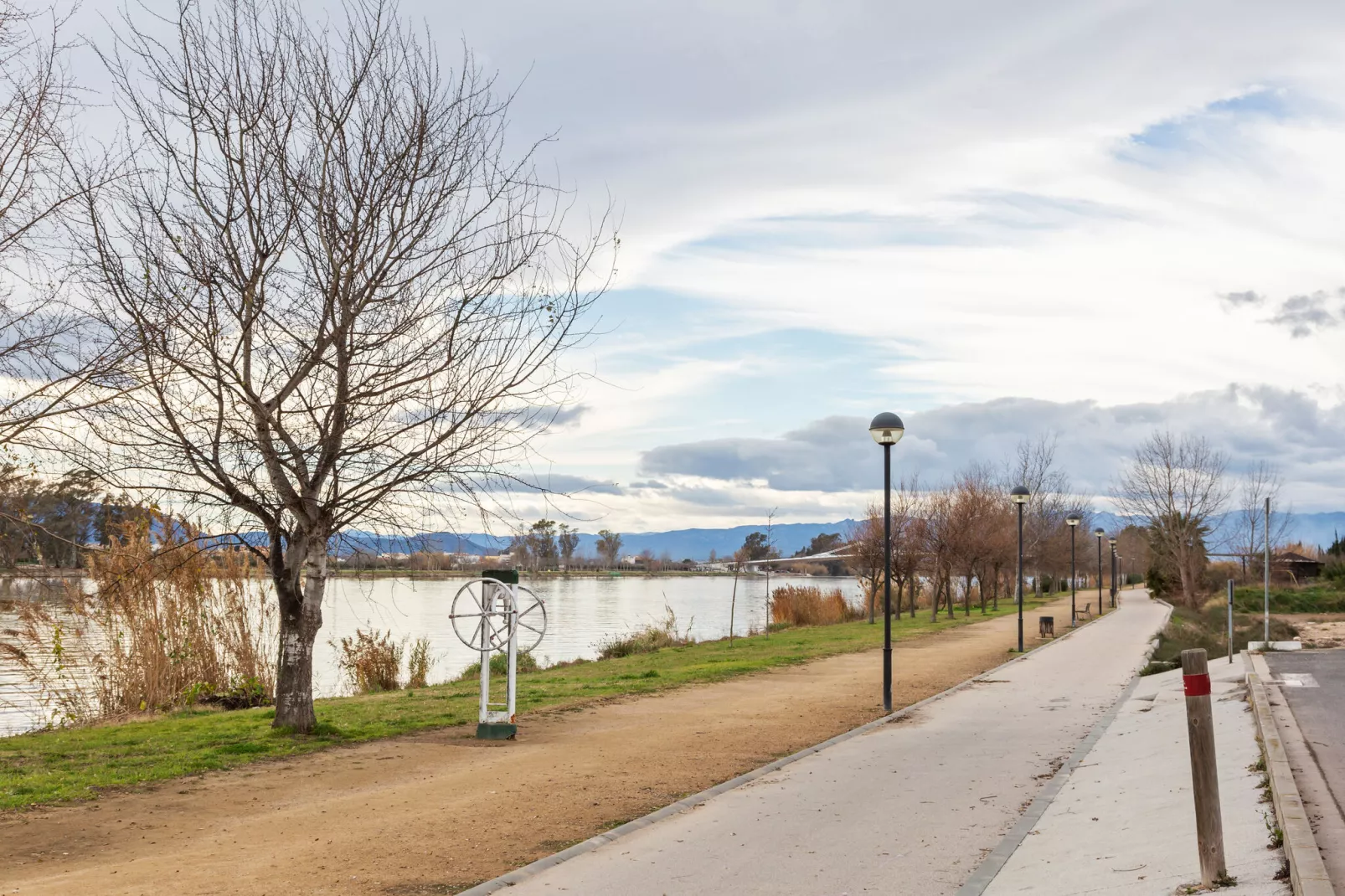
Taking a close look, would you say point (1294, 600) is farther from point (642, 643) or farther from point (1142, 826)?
point (1142, 826)

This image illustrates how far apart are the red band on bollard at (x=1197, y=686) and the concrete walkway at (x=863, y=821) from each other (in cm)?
191

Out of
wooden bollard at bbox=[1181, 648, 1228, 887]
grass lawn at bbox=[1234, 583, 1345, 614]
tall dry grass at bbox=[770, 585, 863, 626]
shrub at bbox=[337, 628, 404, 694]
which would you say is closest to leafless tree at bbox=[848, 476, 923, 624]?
tall dry grass at bbox=[770, 585, 863, 626]

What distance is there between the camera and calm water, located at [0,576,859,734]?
19.7 m

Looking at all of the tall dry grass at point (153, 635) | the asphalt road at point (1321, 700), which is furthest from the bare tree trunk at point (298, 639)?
the asphalt road at point (1321, 700)

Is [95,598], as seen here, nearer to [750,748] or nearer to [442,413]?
[442,413]

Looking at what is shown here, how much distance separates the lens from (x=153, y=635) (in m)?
16.7

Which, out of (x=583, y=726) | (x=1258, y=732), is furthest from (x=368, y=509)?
(x=1258, y=732)

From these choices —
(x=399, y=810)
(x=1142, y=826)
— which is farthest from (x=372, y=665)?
(x=1142, y=826)

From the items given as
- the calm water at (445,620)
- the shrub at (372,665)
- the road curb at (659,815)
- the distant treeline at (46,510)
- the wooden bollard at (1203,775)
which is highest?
the distant treeline at (46,510)

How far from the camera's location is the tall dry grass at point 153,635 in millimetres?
15508

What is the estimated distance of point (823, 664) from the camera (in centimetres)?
2336

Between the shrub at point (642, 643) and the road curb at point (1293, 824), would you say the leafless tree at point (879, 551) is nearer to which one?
the shrub at point (642, 643)

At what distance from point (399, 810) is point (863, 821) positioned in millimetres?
3824

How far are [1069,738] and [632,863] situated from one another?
743cm
